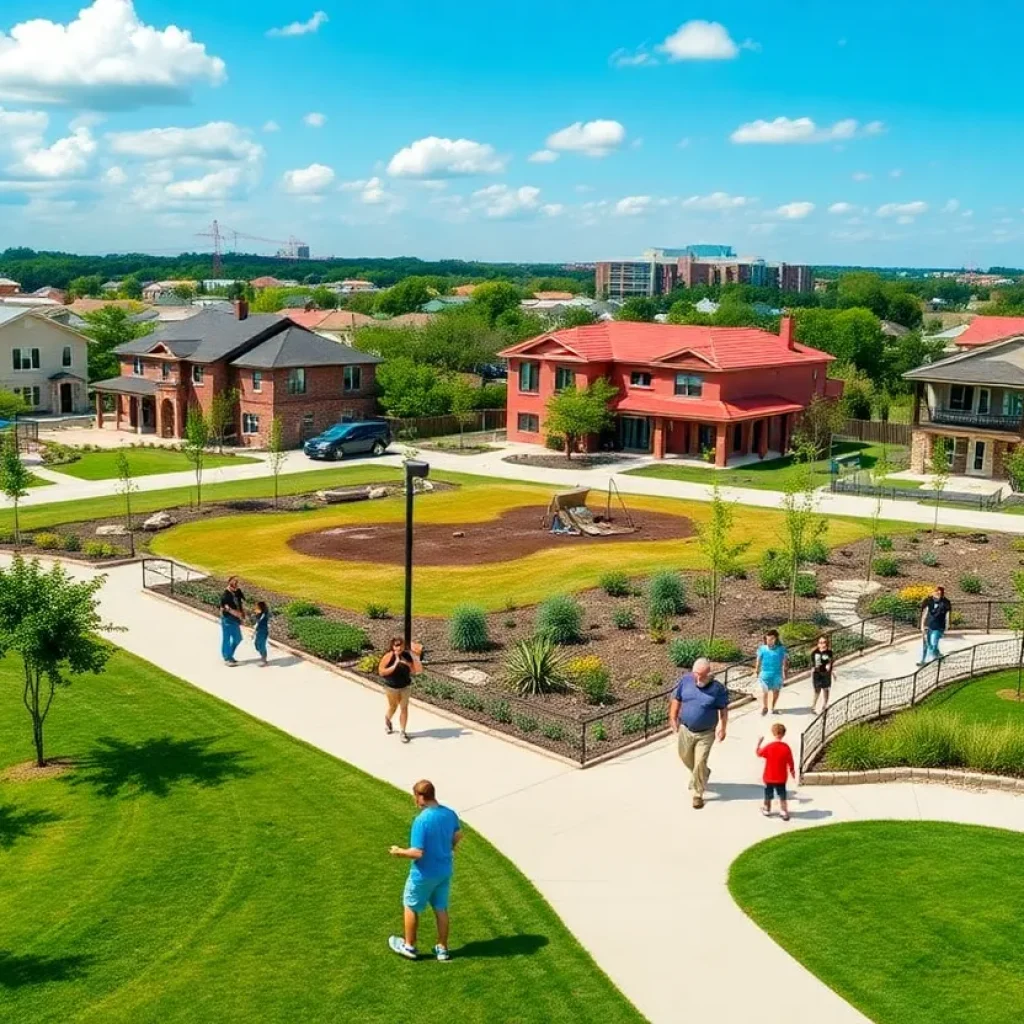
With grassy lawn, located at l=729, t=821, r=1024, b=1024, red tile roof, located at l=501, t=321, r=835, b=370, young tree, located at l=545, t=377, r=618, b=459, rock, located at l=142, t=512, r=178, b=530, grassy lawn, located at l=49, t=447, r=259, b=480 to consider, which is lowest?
grassy lawn, located at l=49, t=447, r=259, b=480

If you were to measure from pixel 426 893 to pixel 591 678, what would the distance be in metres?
9.50

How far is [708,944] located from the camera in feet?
39.7

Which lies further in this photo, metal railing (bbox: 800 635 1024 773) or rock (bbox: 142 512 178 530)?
rock (bbox: 142 512 178 530)

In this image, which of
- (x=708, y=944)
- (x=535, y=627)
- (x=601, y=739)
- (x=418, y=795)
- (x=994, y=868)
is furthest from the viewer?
(x=535, y=627)

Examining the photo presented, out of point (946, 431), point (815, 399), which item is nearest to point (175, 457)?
point (815, 399)

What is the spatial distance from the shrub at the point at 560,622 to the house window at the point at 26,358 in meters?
55.7

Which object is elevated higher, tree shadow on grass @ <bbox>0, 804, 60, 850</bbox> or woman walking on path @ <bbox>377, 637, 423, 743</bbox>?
woman walking on path @ <bbox>377, 637, 423, 743</bbox>

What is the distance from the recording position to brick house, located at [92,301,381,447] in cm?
5909

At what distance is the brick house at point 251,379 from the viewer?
194 ft

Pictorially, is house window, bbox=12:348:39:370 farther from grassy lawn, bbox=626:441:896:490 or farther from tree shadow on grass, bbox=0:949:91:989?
tree shadow on grass, bbox=0:949:91:989

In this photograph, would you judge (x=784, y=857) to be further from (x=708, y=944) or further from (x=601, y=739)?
(x=601, y=739)

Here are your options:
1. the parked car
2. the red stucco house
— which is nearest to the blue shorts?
the red stucco house

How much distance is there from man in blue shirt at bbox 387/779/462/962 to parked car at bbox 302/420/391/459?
147 ft

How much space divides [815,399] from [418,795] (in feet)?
169
